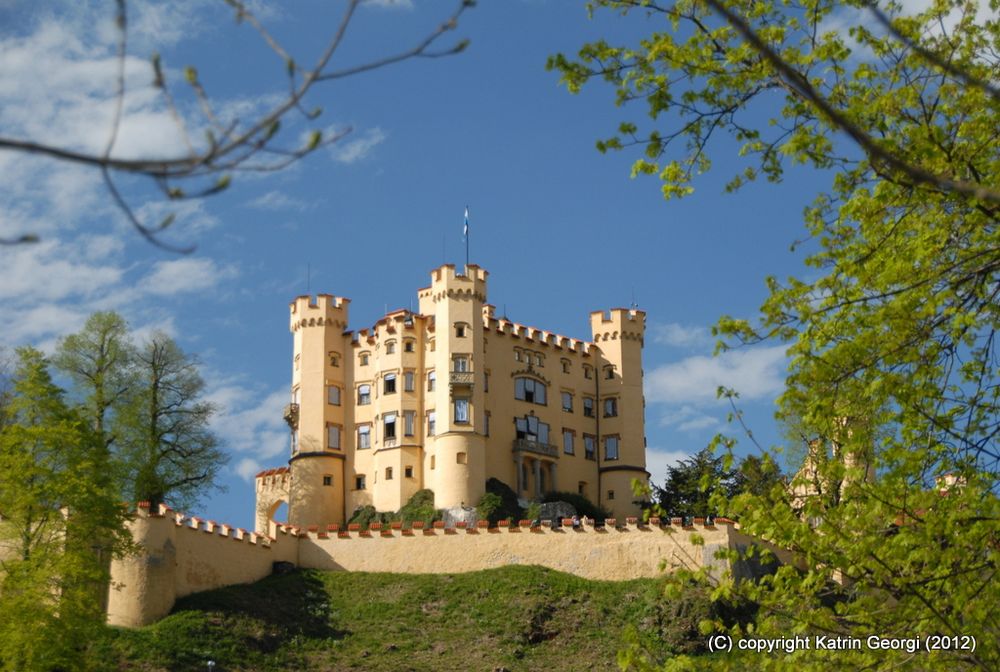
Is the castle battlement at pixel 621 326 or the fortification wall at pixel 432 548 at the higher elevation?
the castle battlement at pixel 621 326

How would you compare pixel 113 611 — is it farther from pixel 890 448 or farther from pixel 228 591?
pixel 890 448

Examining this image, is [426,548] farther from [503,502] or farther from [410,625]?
[503,502]

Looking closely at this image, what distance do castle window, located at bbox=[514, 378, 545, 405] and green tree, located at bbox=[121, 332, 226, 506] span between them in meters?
15.3

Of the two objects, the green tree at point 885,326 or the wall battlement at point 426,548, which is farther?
the wall battlement at point 426,548

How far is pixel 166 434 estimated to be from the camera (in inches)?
2386

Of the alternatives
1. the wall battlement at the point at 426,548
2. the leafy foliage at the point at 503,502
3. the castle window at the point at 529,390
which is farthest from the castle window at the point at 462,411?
the wall battlement at the point at 426,548

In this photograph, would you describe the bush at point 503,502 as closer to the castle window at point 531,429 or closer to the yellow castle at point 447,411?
the yellow castle at point 447,411

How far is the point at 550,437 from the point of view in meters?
68.5

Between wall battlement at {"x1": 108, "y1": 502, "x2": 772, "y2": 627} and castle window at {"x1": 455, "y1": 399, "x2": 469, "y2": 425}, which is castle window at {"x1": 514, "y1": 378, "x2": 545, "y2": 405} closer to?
castle window at {"x1": 455, "y1": 399, "x2": 469, "y2": 425}

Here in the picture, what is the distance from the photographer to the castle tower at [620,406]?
68750mm

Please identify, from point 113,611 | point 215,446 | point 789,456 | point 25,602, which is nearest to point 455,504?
point 215,446

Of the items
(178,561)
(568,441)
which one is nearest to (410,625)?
(178,561)

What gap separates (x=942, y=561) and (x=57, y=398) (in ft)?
106

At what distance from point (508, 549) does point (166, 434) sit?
55.6 ft
